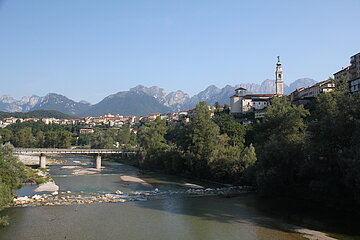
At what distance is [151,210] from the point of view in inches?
1286

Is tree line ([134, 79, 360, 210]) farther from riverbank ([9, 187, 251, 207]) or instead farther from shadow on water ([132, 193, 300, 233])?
shadow on water ([132, 193, 300, 233])

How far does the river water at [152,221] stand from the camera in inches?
997

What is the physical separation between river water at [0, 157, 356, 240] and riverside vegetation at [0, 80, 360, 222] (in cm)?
492

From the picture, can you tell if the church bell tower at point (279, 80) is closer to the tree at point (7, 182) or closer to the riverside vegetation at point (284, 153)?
the riverside vegetation at point (284, 153)

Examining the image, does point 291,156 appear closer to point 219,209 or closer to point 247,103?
point 219,209

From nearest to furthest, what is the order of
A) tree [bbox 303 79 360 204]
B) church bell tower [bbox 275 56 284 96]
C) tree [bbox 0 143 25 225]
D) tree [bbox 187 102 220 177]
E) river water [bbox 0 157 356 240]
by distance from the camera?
river water [bbox 0 157 356 240], tree [bbox 0 143 25 225], tree [bbox 303 79 360 204], tree [bbox 187 102 220 177], church bell tower [bbox 275 56 284 96]

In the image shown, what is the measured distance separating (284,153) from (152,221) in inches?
655

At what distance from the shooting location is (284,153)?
36.8 metres

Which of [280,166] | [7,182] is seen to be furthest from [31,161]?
[280,166]

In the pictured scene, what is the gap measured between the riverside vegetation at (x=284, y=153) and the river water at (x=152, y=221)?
4.92 m

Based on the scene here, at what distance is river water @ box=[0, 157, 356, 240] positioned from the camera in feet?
83.1

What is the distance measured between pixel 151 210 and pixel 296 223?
13294 mm

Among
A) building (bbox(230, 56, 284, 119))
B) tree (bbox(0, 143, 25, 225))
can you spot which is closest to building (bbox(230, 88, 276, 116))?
building (bbox(230, 56, 284, 119))

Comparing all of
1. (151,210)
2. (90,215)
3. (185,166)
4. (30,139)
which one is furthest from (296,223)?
(30,139)
